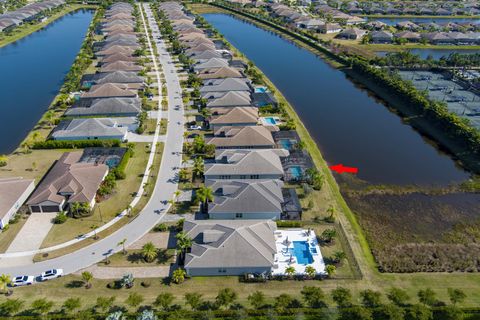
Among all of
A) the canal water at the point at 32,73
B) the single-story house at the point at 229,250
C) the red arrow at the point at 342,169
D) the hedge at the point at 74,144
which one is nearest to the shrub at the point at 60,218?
the single-story house at the point at 229,250

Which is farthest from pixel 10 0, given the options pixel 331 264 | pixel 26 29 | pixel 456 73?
pixel 331 264

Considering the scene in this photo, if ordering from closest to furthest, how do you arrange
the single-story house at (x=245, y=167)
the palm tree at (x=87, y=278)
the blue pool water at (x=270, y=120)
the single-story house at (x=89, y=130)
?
the palm tree at (x=87, y=278)
the single-story house at (x=245, y=167)
the single-story house at (x=89, y=130)
the blue pool water at (x=270, y=120)

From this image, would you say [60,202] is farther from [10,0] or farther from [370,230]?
[10,0]

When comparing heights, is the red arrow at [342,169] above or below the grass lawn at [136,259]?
above

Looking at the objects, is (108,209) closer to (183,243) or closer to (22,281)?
(22,281)

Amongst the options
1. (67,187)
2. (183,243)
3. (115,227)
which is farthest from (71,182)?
(183,243)

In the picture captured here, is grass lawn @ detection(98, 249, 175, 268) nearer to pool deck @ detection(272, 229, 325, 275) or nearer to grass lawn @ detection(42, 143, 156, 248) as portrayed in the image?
grass lawn @ detection(42, 143, 156, 248)

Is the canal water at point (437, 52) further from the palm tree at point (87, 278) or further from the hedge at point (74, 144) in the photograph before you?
the palm tree at point (87, 278)
